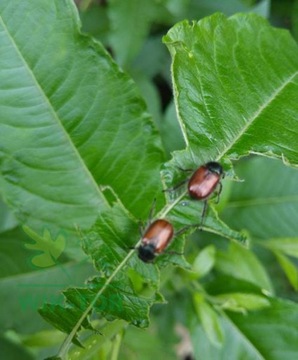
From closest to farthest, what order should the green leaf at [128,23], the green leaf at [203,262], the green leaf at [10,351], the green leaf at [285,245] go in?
the green leaf at [203,262] < the green leaf at [285,245] < the green leaf at [10,351] < the green leaf at [128,23]

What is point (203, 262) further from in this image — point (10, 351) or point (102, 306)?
point (10, 351)

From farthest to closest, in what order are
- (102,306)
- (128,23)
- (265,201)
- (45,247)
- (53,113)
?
(128,23)
(265,201)
(45,247)
(53,113)
(102,306)

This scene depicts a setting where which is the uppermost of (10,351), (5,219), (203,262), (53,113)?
(53,113)

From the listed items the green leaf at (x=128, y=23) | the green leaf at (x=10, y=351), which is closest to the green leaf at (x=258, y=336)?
the green leaf at (x=10, y=351)

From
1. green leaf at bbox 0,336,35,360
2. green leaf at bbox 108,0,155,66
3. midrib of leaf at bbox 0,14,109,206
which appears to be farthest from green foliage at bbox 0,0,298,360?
green leaf at bbox 108,0,155,66

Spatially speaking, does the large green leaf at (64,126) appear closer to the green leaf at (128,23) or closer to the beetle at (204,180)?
the beetle at (204,180)

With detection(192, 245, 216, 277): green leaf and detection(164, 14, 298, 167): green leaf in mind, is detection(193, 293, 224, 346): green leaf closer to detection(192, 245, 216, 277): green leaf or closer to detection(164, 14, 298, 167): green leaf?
detection(192, 245, 216, 277): green leaf

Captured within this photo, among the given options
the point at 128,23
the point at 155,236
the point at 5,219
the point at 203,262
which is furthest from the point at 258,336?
the point at 128,23
